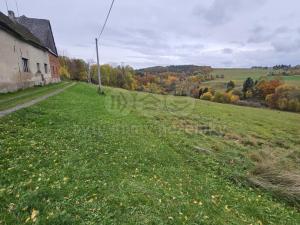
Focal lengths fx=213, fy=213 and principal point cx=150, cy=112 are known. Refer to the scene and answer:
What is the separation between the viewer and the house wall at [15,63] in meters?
13.4

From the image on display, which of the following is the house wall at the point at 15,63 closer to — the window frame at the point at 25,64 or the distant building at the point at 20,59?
the distant building at the point at 20,59

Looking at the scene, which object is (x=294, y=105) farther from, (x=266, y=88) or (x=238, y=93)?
(x=238, y=93)

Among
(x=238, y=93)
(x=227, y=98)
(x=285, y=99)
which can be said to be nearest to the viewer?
(x=285, y=99)

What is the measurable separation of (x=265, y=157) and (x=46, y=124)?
8516mm

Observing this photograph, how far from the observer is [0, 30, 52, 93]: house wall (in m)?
13.4

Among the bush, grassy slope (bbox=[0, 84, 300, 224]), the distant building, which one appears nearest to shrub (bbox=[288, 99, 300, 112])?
the bush

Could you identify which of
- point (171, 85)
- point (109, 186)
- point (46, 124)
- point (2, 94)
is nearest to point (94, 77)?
point (171, 85)

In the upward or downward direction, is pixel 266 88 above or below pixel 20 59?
below

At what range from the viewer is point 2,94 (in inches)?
508

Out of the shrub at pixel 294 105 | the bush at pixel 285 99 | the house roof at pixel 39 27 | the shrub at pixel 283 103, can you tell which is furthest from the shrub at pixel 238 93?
the house roof at pixel 39 27

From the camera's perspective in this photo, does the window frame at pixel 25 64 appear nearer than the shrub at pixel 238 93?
Yes

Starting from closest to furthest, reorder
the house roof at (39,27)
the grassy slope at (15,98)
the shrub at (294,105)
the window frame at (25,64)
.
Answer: the grassy slope at (15,98) < the window frame at (25,64) < the house roof at (39,27) < the shrub at (294,105)

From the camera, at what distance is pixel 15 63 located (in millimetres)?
15070

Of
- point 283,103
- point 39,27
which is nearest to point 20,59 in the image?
point 39,27
